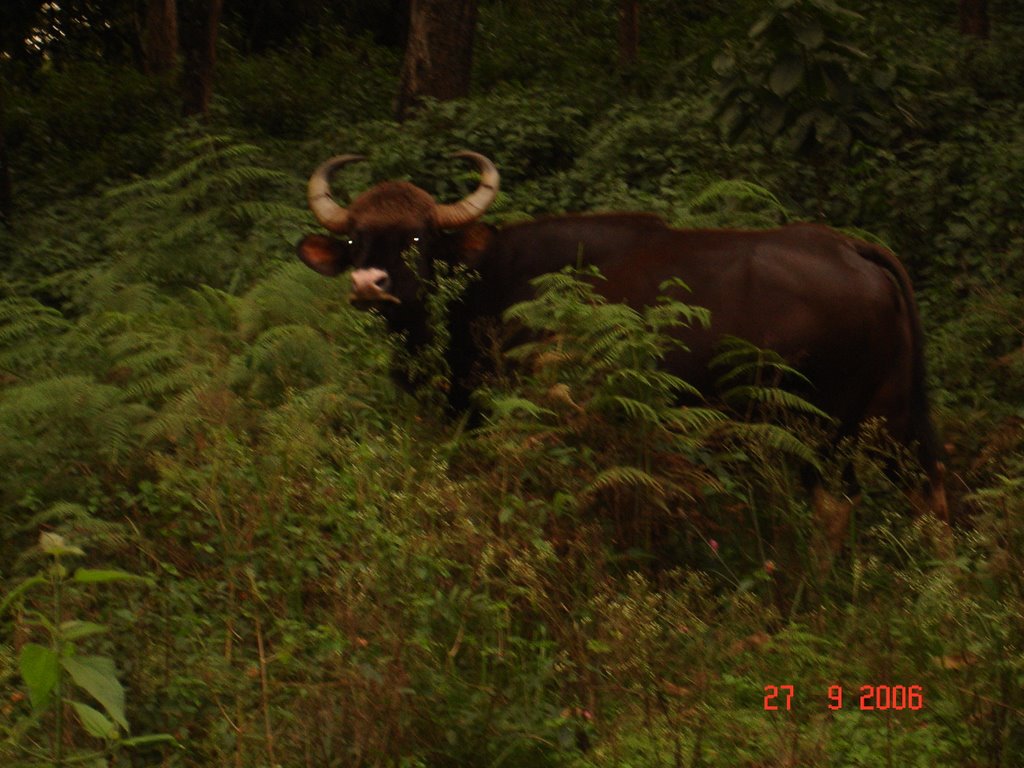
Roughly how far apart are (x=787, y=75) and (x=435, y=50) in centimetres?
450

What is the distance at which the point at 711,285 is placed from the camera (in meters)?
6.30

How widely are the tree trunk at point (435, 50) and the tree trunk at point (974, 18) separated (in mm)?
5134

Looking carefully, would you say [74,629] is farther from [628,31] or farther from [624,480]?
[628,31]

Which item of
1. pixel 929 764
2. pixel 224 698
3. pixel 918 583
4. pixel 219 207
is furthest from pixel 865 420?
pixel 219 207

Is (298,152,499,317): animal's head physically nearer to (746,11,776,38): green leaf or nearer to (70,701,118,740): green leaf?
(746,11,776,38): green leaf

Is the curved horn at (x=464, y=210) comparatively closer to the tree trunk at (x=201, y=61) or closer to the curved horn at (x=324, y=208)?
the curved horn at (x=324, y=208)

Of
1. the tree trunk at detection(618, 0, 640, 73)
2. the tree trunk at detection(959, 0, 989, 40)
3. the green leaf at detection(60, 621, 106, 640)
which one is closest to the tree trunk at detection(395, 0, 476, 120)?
the tree trunk at detection(618, 0, 640, 73)

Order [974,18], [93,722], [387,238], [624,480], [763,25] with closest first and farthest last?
[93,722], [624,480], [387,238], [763,25], [974,18]

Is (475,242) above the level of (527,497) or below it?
above

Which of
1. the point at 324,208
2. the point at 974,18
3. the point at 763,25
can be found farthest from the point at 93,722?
the point at 974,18

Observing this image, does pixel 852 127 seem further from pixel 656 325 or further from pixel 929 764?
pixel 929 764

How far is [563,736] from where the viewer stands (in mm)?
4008
